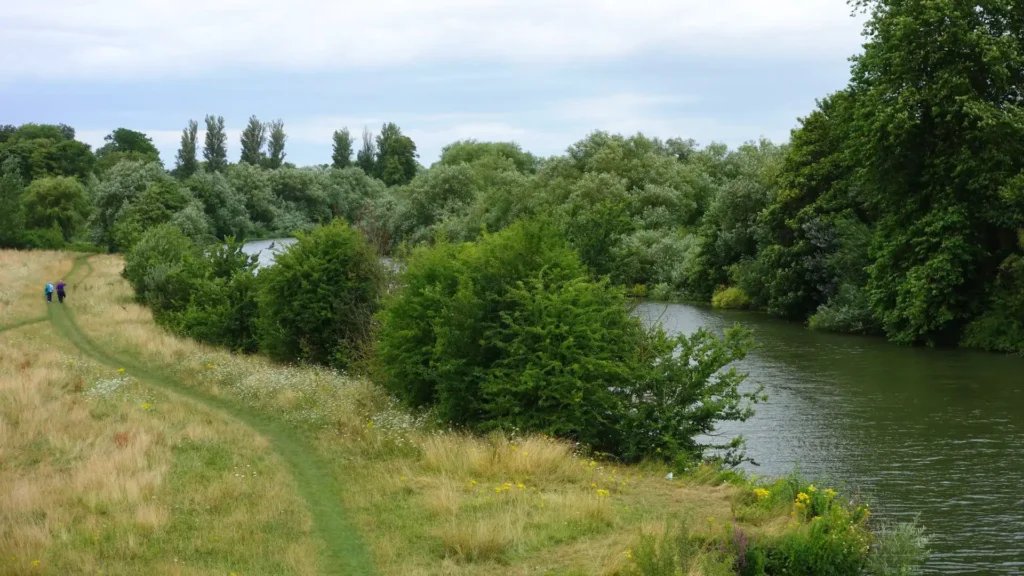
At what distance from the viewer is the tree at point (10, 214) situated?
8194 centimetres

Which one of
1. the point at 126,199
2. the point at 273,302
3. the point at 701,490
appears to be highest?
the point at 126,199

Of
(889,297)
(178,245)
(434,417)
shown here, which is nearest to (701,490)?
(434,417)

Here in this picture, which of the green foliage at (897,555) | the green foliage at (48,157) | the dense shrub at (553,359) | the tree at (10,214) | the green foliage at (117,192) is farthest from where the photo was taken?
the green foliage at (48,157)

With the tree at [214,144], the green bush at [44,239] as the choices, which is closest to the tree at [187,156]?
the tree at [214,144]

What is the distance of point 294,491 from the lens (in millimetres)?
14602

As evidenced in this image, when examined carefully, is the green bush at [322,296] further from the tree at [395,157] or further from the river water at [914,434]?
the tree at [395,157]

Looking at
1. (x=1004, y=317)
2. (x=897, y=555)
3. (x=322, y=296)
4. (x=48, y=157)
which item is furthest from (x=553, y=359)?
(x=48, y=157)

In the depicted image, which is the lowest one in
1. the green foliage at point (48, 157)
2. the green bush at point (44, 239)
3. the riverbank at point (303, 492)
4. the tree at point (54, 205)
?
the riverbank at point (303, 492)

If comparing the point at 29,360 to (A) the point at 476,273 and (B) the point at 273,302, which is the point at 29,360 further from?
(A) the point at 476,273

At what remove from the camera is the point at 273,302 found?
30812mm

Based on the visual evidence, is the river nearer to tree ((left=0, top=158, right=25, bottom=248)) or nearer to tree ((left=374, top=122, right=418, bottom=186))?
tree ((left=0, top=158, right=25, bottom=248))

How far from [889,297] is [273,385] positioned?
1062 inches

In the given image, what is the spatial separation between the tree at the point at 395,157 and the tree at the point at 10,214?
6864 centimetres

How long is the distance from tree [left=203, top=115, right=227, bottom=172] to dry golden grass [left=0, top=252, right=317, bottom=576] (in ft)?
419
